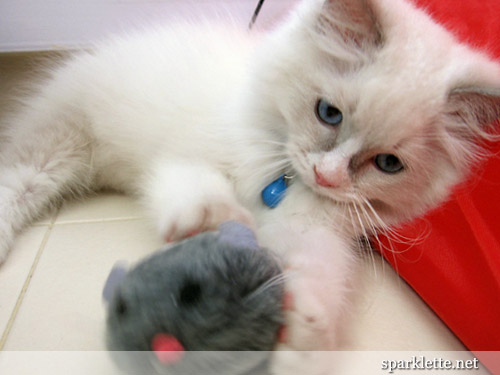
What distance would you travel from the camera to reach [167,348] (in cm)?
58

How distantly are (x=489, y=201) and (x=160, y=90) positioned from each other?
36.3 inches

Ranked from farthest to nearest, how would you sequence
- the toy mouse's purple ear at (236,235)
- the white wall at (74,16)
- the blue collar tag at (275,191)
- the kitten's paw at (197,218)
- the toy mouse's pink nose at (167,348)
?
the white wall at (74,16) < the blue collar tag at (275,191) < the kitten's paw at (197,218) < the toy mouse's purple ear at (236,235) < the toy mouse's pink nose at (167,348)

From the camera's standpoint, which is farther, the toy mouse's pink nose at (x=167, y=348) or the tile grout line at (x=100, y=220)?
the tile grout line at (x=100, y=220)

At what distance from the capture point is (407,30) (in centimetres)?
89

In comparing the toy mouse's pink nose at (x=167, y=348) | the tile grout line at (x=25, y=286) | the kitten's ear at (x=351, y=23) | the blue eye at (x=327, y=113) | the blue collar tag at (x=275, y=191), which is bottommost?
the tile grout line at (x=25, y=286)

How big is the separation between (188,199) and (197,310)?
337 millimetres

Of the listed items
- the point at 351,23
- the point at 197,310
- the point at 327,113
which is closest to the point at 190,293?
the point at 197,310

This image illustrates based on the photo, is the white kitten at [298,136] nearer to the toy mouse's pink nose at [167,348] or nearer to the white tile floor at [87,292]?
the white tile floor at [87,292]

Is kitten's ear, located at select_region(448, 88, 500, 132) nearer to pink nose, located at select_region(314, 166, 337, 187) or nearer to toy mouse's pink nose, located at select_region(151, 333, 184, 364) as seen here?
pink nose, located at select_region(314, 166, 337, 187)

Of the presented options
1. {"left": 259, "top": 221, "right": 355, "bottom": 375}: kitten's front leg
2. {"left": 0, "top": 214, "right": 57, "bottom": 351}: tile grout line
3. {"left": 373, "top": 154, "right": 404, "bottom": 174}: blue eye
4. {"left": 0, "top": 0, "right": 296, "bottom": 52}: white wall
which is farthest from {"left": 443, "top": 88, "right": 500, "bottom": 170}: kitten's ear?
{"left": 0, "top": 0, "right": 296, "bottom": 52}: white wall

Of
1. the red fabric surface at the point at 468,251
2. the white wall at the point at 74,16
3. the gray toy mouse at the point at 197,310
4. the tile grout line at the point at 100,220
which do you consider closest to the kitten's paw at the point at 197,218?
the gray toy mouse at the point at 197,310

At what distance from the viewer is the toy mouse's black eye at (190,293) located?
0.62m

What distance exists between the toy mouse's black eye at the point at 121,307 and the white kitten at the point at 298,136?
216mm

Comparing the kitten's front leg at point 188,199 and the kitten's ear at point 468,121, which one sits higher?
the kitten's ear at point 468,121
